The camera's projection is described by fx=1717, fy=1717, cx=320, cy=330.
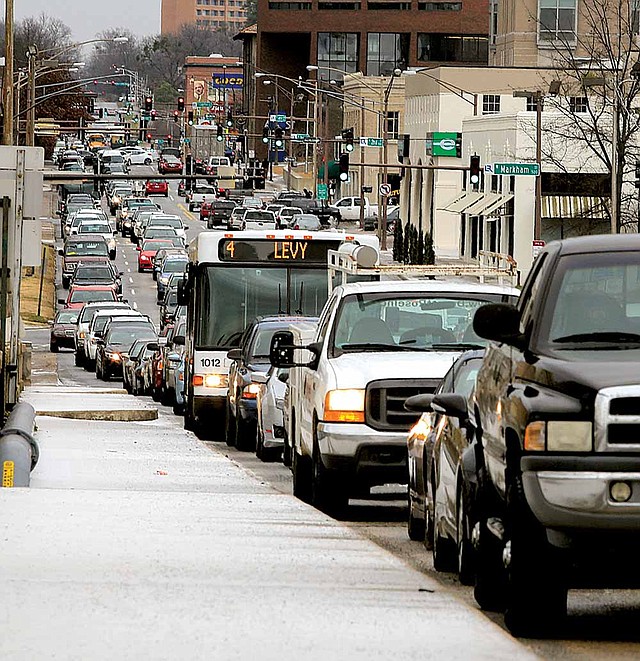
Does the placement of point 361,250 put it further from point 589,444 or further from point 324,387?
point 589,444

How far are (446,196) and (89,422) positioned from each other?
64.6 meters

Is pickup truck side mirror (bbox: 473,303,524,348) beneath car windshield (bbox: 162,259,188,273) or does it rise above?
above

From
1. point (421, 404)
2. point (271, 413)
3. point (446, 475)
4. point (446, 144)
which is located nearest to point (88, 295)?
point (446, 144)

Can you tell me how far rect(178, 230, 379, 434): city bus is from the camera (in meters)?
23.8

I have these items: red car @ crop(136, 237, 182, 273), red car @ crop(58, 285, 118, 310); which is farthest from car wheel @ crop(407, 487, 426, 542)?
red car @ crop(136, 237, 182, 273)

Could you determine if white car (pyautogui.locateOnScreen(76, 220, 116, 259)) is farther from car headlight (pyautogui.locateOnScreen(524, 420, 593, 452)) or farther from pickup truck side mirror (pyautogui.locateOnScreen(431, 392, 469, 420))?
car headlight (pyautogui.locateOnScreen(524, 420, 593, 452))

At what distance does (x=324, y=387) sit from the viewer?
13.8 m

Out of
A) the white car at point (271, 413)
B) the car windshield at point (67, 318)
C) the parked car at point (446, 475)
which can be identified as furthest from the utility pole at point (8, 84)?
the parked car at point (446, 475)

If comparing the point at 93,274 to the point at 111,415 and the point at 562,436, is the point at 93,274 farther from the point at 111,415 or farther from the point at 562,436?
the point at 562,436

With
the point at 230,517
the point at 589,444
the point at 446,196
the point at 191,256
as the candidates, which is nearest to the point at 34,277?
the point at 446,196

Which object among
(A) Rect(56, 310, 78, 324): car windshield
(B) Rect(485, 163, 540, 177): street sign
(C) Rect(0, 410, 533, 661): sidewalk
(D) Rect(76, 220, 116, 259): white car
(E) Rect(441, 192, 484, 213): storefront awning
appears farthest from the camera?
(D) Rect(76, 220, 116, 259): white car

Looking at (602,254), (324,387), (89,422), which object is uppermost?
(602,254)

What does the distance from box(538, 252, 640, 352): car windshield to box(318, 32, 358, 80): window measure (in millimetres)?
139340

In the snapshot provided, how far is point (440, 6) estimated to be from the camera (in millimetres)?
149000
